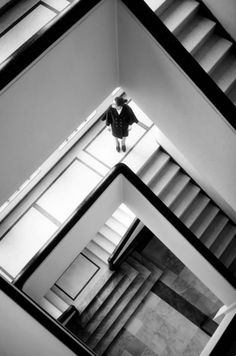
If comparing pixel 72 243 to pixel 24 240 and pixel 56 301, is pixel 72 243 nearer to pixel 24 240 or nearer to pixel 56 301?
pixel 24 240

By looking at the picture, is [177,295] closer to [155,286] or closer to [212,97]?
[155,286]

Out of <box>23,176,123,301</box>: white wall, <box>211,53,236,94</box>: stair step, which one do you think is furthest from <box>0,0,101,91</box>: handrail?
<box>23,176,123,301</box>: white wall

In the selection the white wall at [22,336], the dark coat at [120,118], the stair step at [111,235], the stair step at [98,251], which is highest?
the dark coat at [120,118]

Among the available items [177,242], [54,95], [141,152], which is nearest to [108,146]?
[141,152]

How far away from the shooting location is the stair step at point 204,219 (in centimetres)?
731

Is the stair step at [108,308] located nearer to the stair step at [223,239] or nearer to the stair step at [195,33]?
the stair step at [223,239]

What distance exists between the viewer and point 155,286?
8.46 metres

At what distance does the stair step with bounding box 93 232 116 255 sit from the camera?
8.09 m

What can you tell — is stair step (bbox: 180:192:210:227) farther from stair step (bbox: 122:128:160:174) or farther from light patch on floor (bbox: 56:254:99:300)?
light patch on floor (bbox: 56:254:99:300)

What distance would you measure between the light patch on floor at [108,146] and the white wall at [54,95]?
2.25 meters

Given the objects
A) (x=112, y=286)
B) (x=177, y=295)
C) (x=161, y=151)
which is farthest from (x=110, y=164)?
(x=177, y=295)

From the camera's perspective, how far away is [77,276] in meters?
7.95

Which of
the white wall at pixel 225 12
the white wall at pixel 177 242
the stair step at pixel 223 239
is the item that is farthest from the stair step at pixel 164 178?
the white wall at pixel 225 12

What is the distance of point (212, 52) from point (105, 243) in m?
4.63
